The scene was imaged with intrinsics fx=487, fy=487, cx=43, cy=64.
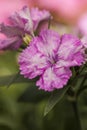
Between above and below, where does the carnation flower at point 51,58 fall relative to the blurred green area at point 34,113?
above

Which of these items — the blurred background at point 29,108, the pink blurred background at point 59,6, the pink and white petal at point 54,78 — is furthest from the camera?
the pink blurred background at point 59,6

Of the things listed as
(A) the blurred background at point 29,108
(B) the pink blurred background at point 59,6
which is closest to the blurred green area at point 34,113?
(A) the blurred background at point 29,108

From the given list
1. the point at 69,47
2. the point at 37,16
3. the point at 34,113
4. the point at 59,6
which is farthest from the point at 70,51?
the point at 59,6

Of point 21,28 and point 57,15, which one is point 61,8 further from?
point 21,28

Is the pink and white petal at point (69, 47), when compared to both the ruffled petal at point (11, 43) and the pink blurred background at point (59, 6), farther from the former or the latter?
the pink blurred background at point (59, 6)

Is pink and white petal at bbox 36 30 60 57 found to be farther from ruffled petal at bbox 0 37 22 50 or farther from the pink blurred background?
the pink blurred background

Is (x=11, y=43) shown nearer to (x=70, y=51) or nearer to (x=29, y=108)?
(x=70, y=51)

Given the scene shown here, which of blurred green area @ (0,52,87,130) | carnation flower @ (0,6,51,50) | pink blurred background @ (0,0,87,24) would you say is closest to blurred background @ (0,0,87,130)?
blurred green area @ (0,52,87,130)

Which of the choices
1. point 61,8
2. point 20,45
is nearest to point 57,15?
point 61,8
